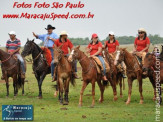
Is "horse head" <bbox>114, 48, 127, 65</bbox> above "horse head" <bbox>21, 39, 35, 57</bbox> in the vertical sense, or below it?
below

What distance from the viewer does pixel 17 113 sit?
12.9 metres

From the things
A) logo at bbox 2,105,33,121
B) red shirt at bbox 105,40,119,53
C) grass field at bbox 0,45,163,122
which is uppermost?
red shirt at bbox 105,40,119,53

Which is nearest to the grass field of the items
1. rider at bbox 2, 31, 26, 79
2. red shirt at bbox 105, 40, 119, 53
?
rider at bbox 2, 31, 26, 79

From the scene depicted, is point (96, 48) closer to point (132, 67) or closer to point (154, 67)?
point (132, 67)

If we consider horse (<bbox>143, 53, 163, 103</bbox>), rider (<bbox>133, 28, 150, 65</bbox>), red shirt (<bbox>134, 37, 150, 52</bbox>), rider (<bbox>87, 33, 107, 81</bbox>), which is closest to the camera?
horse (<bbox>143, 53, 163, 103</bbox>)

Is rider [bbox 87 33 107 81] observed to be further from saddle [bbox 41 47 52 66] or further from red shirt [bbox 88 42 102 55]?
saddle [bbox 41 47 52 66]

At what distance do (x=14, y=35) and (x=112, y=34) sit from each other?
5.03 m

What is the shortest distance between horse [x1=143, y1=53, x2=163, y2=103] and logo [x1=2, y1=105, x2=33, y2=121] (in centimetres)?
517

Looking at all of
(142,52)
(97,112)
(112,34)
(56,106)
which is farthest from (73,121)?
(112,34)

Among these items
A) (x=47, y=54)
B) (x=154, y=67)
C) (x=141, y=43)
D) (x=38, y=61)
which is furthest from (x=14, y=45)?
(x=154, y=67)

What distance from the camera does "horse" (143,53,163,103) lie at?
15.2m

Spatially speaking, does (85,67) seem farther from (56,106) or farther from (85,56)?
(56,106)

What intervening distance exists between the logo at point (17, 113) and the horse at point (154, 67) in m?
5.17

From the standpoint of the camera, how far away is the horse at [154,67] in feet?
50.0
